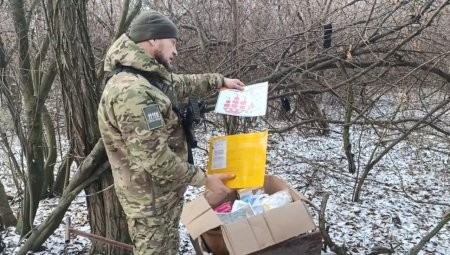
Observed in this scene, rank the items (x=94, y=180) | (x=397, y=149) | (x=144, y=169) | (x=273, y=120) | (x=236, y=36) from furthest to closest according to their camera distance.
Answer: (x=397, y=149), (x=273, y=120), (x=236, y=36), (x=94, y=180), (x=144, y=169)

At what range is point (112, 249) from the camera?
11.1 ft

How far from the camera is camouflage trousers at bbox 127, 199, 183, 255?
2.56 metres

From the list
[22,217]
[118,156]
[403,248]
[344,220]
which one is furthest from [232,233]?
[344,220]

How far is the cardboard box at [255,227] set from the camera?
2516 millimetres

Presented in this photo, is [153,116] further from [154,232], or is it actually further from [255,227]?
[255,227]

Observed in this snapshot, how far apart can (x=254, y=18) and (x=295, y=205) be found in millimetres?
3690

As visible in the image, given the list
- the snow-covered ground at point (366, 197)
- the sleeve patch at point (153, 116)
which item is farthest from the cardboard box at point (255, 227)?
the snow-covered ground at point (366, 197)

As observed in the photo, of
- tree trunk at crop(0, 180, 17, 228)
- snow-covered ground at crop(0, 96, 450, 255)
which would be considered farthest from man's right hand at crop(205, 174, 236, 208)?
tree trunk at crop(0, 180, 17, 228)

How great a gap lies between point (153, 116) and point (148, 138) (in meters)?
0.11

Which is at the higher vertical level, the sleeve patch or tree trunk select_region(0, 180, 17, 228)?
the sleeve patch

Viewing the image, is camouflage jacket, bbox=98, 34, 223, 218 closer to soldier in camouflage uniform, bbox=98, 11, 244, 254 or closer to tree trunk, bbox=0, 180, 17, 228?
soldier in camouflage uniform, bbox=98, 11, 244, 254

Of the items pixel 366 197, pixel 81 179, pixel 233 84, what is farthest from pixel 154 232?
pixel 366 197

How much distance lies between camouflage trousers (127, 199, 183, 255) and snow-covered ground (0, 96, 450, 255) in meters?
1.43

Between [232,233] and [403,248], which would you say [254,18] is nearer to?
[403,248]
